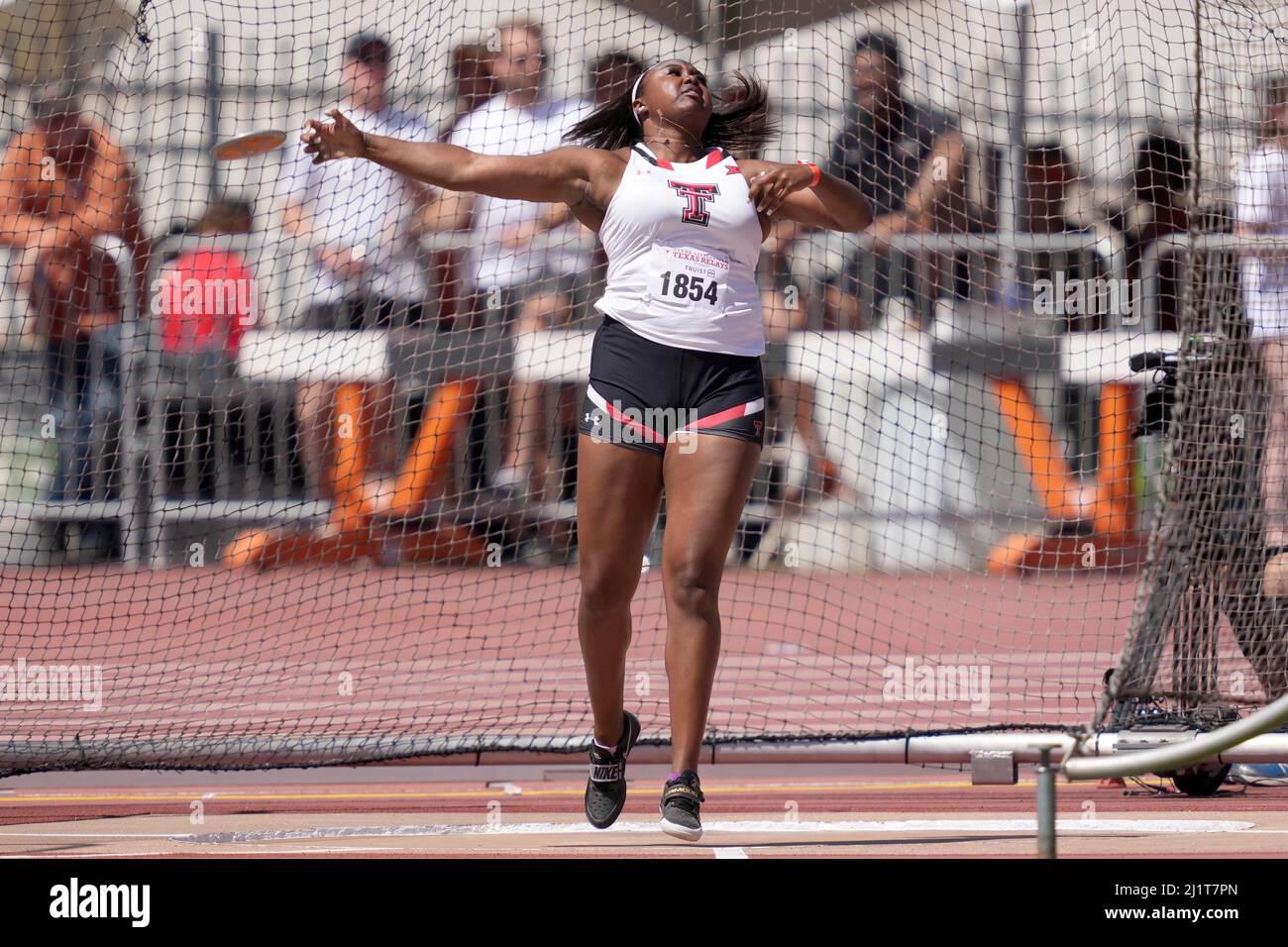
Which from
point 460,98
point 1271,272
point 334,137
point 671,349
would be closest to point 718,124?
point 671,349

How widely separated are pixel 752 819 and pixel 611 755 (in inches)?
30.5

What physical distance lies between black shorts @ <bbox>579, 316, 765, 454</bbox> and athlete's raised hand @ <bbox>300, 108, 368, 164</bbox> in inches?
40.2

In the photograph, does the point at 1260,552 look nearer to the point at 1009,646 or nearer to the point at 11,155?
the point at 1009,646

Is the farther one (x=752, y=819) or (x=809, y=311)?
(x=809, y=311)

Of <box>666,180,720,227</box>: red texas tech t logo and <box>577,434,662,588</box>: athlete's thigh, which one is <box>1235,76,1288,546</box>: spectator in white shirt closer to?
<box>666,180,720,227</box>: red texas tech t logo

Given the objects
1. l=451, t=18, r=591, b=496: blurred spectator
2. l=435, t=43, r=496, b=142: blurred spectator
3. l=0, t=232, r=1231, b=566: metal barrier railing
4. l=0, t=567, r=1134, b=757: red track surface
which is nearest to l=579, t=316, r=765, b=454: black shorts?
l=0, t=567, r=1134, b=757: red track surface

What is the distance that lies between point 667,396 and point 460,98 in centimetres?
456

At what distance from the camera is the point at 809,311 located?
10758 mm

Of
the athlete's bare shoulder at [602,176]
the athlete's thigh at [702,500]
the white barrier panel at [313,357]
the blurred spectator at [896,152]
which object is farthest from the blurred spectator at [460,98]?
the athlete's thigh at [702,500]

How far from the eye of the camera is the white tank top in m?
5.15

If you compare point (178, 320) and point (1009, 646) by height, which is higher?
point (178, 320)

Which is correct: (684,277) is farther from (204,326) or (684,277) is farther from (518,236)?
(204,326)

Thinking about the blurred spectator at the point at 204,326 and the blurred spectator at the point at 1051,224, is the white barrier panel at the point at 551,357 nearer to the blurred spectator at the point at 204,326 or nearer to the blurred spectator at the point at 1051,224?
the blurred spectator at the point at 204,326

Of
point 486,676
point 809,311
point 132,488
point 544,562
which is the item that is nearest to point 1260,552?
point 486,676
